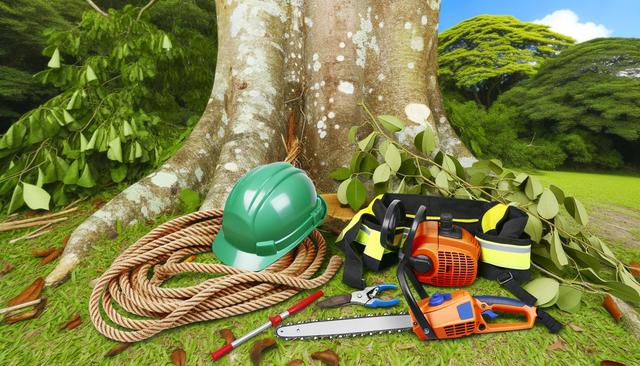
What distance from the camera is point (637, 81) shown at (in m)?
4.12

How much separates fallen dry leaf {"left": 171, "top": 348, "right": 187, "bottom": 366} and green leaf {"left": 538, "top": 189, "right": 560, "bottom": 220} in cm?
187

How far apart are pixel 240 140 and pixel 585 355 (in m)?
2.33

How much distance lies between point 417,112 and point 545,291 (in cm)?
154

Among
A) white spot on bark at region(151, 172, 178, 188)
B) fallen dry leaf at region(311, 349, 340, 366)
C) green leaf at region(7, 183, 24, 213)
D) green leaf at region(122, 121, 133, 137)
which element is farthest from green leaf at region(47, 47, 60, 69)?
fallen dry leaf at region(311, 349, 340, 366)

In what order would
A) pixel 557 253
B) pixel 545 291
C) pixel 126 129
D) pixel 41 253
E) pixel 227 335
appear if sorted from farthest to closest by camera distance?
pixel 126 129 → pixel 41 253 → pixel 557 253 → pixel 545 291 → pixel 227 335

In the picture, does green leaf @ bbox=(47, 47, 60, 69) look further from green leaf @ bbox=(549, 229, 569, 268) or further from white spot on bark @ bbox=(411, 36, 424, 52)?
green leaf @ bbox=(549, 229, 569, 268)

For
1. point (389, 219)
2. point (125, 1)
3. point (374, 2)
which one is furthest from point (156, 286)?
point (125, 1)

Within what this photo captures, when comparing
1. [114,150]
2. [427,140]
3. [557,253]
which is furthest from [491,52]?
[114,150]

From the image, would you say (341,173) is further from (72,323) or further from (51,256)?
(51,256)

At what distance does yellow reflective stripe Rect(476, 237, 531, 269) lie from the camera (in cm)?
149

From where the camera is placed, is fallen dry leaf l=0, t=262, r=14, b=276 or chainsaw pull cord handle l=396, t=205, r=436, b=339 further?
fallen dry leaf l=0, t=262, r=14, b=276

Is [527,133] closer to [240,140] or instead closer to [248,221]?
[240,140]

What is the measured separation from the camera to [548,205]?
1.66 meters

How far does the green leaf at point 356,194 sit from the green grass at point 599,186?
74.1 inches
